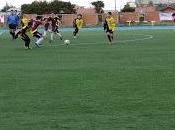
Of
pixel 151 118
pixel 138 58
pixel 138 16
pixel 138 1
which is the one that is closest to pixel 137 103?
pixel 151 118

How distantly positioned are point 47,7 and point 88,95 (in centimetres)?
10081

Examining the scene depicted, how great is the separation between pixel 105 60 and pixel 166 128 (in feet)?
41.2

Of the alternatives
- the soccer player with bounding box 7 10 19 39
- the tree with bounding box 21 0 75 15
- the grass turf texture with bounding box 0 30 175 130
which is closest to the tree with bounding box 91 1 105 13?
the tree with bounding box 21 0 75 15

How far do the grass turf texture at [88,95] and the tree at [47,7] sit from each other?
91.3 metres

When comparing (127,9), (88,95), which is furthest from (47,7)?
(88,95)

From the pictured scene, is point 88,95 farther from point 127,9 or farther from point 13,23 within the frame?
point 127,9

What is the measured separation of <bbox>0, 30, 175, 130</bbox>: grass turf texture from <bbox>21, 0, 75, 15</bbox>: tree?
299 feet

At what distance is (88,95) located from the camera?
1255cm

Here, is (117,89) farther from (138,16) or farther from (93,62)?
(138,16)

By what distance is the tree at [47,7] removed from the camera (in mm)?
111688

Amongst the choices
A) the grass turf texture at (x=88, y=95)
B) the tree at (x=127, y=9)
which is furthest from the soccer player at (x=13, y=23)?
the tree at (x=127, y=9)

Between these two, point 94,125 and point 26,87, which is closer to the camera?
point 94,125

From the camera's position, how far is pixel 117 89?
1345 centimetres

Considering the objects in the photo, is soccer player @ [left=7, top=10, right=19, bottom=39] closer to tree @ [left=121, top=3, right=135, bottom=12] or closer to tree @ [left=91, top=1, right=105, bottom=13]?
tree @ [left=121, top=3, right=135, bottom=12]
